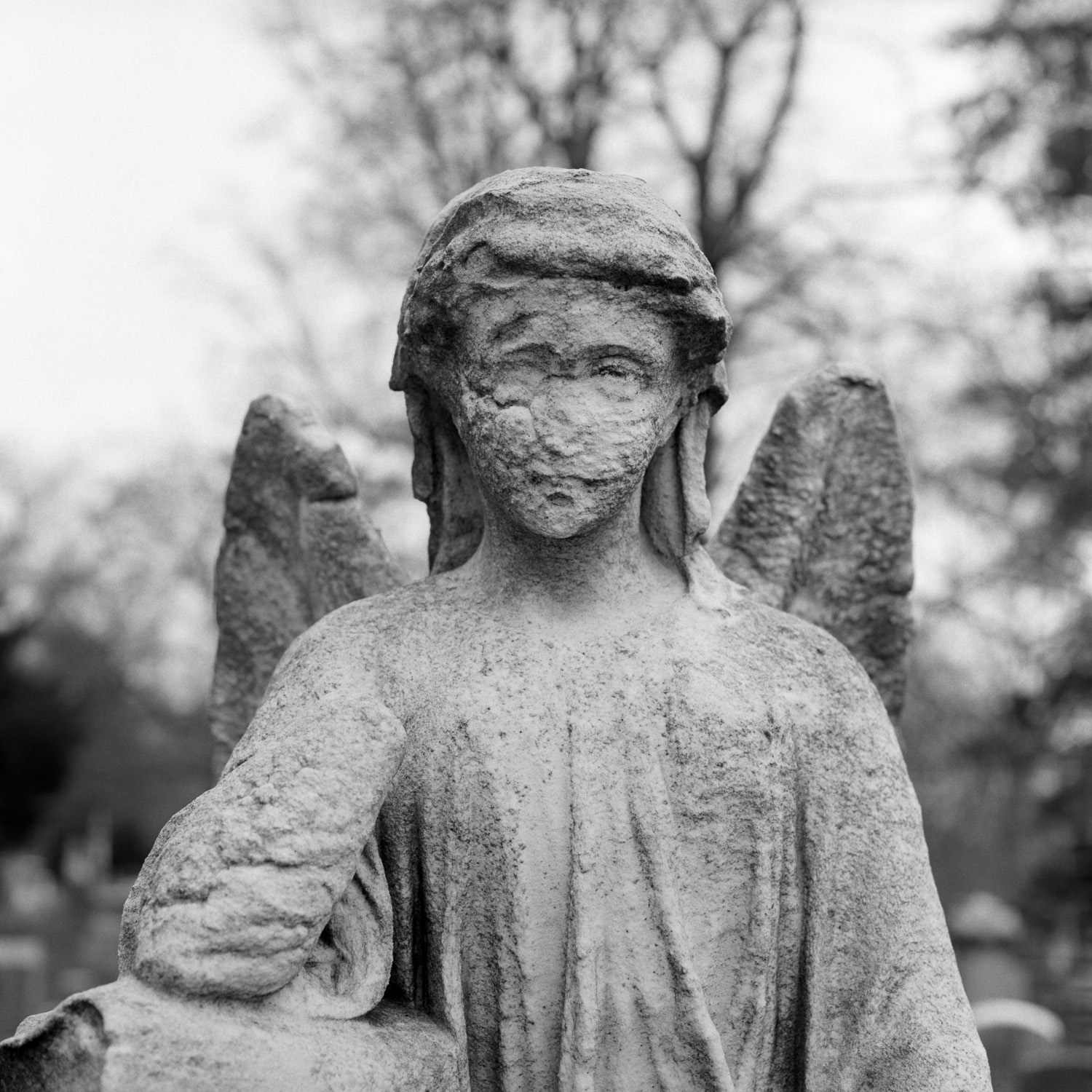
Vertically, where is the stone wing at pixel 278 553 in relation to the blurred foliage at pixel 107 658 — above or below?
below

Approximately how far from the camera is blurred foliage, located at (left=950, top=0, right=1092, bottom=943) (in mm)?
16906

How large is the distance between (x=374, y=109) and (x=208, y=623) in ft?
34.1

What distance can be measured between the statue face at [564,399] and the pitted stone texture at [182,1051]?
917 millimetres

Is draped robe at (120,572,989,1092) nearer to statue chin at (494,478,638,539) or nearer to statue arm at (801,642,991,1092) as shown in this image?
statue arm at (801,642,991,1092)

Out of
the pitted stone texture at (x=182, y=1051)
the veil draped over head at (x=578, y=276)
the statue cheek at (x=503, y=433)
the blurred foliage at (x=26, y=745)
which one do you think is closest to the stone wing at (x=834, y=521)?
the veil draped over head at (x=578, y=276)

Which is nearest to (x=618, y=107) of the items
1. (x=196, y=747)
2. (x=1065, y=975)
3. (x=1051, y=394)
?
(x=1051, y=394)

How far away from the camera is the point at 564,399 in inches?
111

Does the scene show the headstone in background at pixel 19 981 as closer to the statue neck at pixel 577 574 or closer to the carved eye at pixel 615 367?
Result: the statue neck at pixel 577 574

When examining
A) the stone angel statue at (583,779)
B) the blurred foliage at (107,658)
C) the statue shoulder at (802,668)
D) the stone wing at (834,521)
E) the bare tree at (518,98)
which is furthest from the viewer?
the blurred foliage at (107,658)

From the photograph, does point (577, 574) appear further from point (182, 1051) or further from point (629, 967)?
point (182, 1051)

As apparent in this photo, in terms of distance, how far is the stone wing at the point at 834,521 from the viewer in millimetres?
3617

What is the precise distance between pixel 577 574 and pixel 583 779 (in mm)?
409

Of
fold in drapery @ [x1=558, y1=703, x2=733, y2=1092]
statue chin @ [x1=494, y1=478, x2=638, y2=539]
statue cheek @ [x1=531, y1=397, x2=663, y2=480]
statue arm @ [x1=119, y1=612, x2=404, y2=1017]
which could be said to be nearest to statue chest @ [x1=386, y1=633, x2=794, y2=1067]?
fold in drapery @ [x1=558, y1=703, x2=733, y2=1092]

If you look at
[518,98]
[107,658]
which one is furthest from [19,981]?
[107,658]
